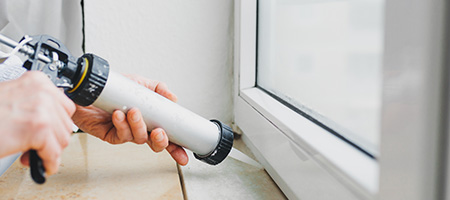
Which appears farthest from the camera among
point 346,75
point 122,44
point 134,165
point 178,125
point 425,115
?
point 122,44

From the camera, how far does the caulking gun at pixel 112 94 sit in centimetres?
40

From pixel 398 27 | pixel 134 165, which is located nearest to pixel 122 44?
pixel 134 165

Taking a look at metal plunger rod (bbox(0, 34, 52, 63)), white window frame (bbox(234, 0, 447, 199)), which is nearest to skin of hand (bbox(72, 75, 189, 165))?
metal plunger rod (bbox(0, 34, 52, 63))

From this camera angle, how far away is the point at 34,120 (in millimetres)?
272

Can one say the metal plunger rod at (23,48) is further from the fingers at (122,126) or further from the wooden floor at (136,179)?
the wooden floor at (136,179)

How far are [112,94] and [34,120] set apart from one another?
7.1 inches

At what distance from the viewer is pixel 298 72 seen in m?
0.56

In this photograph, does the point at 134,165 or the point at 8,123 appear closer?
the point at 8,123

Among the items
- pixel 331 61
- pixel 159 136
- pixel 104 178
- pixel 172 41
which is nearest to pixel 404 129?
pixel 331 61

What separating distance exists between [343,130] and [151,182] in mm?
285

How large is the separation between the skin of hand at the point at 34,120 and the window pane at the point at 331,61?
0.23 m

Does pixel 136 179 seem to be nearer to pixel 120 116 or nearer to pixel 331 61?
pixel 120 116

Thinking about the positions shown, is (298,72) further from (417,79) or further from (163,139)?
(417,79)

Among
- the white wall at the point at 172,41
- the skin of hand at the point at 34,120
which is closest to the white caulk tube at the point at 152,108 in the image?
the skin of hand at the point at 34,120
